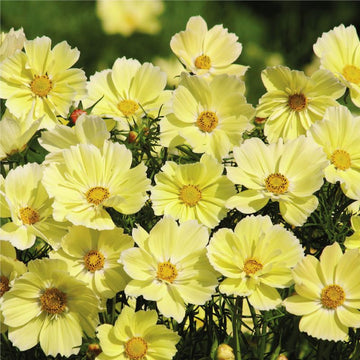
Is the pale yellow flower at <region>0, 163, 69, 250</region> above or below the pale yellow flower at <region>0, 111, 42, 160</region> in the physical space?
below

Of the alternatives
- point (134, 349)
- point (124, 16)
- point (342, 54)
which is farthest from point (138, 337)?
point (124, 16)

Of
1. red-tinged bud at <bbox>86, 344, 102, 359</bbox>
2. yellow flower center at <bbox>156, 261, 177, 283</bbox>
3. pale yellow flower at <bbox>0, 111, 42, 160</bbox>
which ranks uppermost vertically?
pale yellow flower at <bbox>0, 111, 42, 160</bbox>

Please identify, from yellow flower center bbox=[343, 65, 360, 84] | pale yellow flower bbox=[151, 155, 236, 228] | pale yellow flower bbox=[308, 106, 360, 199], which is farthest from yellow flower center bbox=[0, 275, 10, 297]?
yellow flower center bbox=[343, 65, 360, 84]

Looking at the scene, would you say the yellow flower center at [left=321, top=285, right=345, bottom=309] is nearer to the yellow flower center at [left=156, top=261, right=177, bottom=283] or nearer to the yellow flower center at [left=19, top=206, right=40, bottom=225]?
the yellow flower center at [left=156, top=261, right=177, bottom=283]

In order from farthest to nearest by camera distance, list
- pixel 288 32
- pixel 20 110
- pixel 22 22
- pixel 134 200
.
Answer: pixel 288 32
pixel 22 22
pixel 20 110
pixel 134 200

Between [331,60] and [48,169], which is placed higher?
[331,60]

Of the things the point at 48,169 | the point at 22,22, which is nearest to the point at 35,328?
the point at 48,169

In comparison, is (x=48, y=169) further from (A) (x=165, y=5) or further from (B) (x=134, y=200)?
(A) (x=165, y=5)
